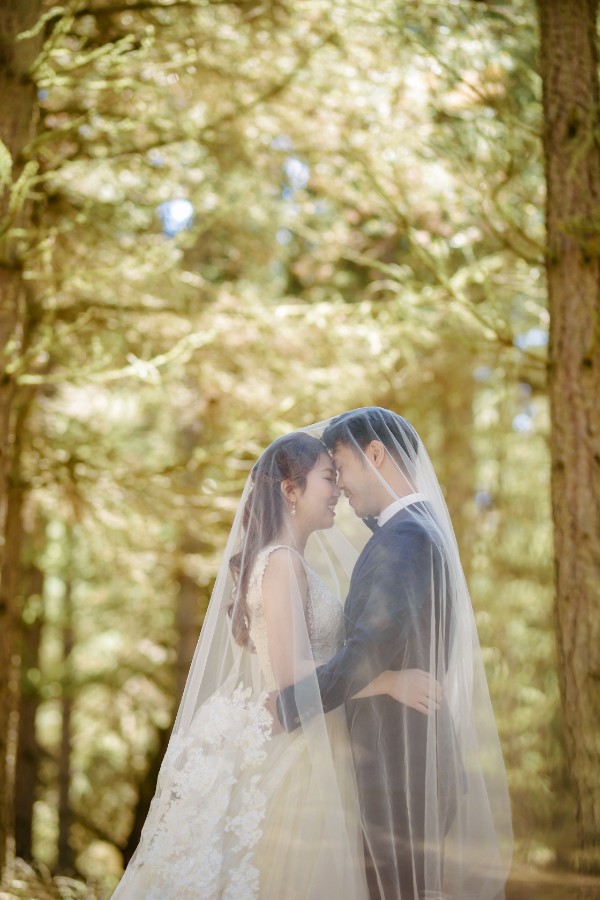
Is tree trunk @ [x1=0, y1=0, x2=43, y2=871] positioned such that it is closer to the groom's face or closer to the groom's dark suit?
the groom's face

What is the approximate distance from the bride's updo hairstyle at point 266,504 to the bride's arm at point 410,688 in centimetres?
54

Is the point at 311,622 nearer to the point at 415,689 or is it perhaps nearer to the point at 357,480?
the point at 415,689

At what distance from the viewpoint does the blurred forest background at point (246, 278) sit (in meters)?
4.91

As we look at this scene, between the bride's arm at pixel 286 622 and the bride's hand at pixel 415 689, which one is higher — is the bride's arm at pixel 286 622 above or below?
above

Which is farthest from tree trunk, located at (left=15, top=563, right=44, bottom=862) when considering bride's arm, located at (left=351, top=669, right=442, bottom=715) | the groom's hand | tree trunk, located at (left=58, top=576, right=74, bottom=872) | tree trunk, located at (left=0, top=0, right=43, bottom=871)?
bride's arm, located at (left=351, top=669, right=442, bottom=715)

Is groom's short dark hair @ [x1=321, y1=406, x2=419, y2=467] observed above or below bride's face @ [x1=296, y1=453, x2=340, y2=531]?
above

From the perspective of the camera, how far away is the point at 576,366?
443 centimetres

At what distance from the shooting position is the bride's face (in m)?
3.26

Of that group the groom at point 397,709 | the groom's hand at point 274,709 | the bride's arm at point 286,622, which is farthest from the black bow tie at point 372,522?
the groom's hand at point 274,709

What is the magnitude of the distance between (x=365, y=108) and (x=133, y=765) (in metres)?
10.7

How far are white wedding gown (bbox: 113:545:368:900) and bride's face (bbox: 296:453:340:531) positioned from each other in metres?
0.21

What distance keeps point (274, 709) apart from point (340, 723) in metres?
0.24

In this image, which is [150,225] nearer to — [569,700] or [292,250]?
[292,250]

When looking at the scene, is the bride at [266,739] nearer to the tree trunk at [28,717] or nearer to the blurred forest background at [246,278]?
the blurred forest background at [246,278]
